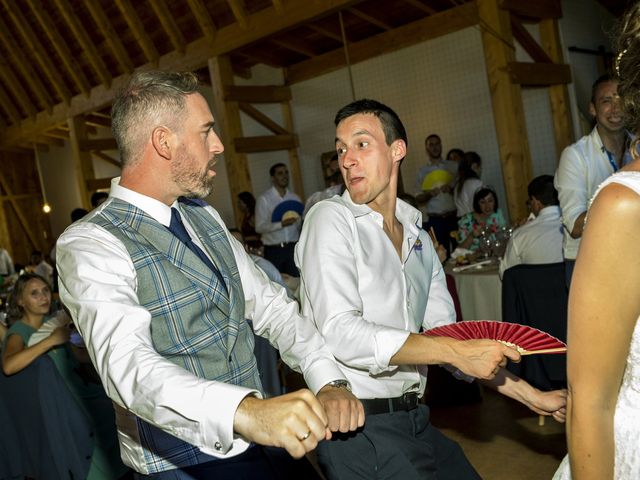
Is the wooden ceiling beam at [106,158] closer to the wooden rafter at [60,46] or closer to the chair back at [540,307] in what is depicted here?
the wooden rafter at [60,46]

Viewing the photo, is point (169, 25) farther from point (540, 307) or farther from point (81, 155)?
point (540, 307)

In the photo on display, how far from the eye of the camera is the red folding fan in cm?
155

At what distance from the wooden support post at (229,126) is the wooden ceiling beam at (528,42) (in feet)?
12.5

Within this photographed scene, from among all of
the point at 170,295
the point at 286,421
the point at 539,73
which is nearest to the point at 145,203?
the point at 170,295

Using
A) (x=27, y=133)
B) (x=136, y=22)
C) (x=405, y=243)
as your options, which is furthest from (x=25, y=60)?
(x=405, y=243)

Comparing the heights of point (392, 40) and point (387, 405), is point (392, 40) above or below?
above

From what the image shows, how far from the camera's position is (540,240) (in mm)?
4215

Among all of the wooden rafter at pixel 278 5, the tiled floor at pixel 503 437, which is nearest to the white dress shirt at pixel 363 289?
the tiled floor at pixel 503 437

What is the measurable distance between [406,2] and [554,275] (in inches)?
259

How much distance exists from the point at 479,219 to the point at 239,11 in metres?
4.54

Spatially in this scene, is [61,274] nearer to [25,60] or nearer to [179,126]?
A: [179,126]

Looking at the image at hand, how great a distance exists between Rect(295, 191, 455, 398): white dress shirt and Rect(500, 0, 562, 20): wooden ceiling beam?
610 cm

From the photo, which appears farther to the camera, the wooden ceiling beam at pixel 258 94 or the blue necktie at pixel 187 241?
the wooden ceiling beam at pixel 258 94

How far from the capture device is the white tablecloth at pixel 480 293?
15.1 ft
